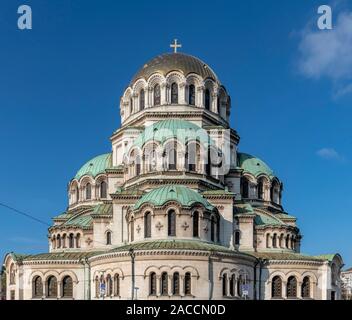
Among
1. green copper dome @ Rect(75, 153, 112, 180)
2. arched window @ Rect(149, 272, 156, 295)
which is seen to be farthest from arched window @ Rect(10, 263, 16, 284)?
arched window @ Rect(149, 272, 156, 295)

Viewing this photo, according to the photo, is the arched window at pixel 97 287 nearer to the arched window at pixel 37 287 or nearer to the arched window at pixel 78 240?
the arched window at pixel 37 287

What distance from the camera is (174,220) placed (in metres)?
47.5

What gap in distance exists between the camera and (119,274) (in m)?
46.4

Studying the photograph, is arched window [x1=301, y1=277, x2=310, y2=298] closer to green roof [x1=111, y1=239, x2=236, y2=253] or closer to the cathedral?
the cathedral

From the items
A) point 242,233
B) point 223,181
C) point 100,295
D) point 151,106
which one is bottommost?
point 100,295

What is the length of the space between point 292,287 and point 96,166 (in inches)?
839

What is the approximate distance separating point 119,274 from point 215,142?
16.3 metres

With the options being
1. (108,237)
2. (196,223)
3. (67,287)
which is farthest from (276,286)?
(67,287)

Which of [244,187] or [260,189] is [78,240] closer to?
[244,187]

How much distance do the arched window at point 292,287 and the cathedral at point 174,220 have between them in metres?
0.07

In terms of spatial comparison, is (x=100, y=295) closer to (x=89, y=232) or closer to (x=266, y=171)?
(x=89, y=232)

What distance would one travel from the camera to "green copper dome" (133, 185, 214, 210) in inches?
1869

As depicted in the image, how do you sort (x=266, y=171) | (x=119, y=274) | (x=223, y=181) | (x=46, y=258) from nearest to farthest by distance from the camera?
(x=119, y=274)
(x=46, y=258)
(x=223, y=181)
(x=266, y=171)
